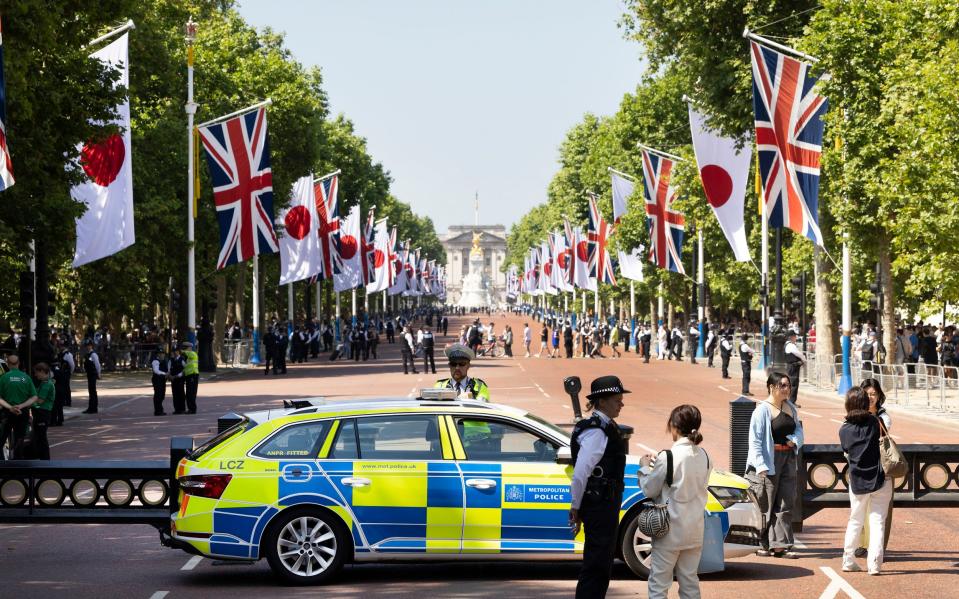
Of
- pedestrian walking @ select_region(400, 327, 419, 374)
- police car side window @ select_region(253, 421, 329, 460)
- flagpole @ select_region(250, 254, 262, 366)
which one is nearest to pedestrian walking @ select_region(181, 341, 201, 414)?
pedestrian walking @ select_region(400, 327, 419, 374)

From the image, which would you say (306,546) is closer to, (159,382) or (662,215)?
(159,382)

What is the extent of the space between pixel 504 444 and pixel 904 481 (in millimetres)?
4177

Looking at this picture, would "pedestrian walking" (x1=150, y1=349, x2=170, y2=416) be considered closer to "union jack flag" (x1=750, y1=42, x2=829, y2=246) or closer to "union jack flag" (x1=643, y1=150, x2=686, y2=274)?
"union jack flag" (x1=750, y1=42, x2=829, y2=246)

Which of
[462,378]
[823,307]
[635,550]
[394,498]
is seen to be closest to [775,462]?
[635,550]

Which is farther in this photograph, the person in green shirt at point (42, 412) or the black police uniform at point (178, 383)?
the black police uniform at point (178, 383)

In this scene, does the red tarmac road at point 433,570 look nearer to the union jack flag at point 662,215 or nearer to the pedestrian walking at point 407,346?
the pedestrian walking at point 407,346

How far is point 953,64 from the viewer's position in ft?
98.2

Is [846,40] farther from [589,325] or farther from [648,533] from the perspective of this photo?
[589,325]

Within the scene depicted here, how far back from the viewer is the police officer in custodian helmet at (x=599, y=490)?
8672 millimetres

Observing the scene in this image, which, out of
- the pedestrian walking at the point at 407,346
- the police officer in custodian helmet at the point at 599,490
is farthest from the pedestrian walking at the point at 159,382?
the police officer in custodian helmet at the point at 599,490

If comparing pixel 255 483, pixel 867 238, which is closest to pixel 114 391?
pixel 867 238

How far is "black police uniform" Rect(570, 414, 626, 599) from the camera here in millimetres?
8664

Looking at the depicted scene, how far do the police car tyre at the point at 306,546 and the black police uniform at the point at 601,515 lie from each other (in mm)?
3330

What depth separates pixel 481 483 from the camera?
11.5 meters
